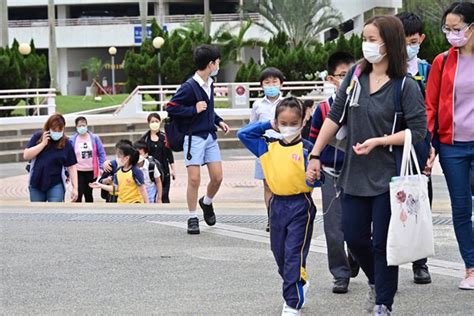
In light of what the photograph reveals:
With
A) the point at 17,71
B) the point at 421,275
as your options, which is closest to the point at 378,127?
the point at 421,275

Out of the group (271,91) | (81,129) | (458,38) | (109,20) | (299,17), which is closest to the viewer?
(458,38)

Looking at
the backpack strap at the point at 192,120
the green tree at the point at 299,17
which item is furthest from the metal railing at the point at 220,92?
the green tree at the point at 299,17

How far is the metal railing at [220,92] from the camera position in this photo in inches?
1177

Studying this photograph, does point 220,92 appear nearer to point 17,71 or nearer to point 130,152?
point 17,71

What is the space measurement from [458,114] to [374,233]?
1.41m

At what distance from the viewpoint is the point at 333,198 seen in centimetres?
736

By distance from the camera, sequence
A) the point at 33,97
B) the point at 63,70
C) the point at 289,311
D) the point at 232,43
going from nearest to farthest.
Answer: the point at 289,311
the point at 33,97
the point at 232,43
the point at 63,70

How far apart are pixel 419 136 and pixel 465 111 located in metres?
1.13

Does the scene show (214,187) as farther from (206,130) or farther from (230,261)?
(230,261)

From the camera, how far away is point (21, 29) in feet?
232

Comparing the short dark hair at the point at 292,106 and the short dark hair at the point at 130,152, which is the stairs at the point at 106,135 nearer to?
the short dark hair at the point at 130,152

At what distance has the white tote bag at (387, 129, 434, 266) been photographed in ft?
19.1

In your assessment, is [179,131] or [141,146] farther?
[141,146]

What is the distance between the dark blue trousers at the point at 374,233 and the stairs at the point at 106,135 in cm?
1811
